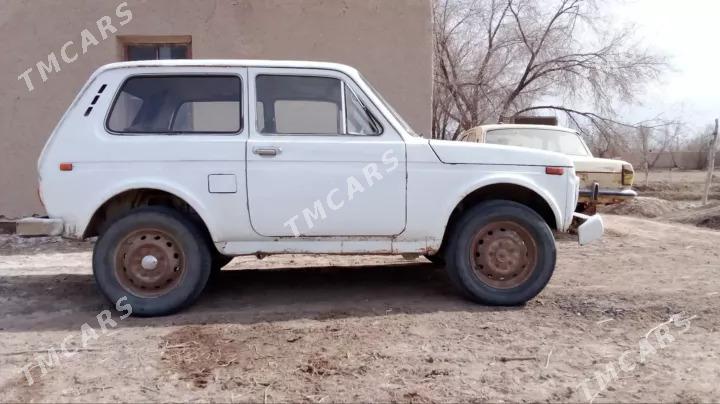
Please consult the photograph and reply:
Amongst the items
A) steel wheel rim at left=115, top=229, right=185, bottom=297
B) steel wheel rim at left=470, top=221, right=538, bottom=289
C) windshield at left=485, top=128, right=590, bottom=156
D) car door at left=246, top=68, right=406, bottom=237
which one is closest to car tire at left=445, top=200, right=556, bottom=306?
steel wheel rim at left=470, top=221, right=538, bottom=289

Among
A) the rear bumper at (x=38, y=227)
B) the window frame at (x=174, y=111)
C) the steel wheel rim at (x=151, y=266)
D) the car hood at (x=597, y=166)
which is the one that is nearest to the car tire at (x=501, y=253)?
the window frame at (x=174, y=111)

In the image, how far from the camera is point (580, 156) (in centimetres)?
790

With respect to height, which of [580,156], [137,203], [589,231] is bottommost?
[589,231]

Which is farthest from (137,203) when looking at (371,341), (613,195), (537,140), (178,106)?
(613,195)

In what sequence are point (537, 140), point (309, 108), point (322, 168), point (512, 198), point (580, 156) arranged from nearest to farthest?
point (322, 168)
point (309, 108)
point (512, 198)
point (580, 156)
point (537, 140)

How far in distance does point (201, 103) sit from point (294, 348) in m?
2.20

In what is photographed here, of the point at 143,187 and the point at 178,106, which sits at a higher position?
the point at 178,106

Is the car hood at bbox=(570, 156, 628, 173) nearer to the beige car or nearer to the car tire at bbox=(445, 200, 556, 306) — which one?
the beige car

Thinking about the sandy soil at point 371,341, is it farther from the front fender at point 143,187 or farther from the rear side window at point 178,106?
the rear side window at point 178,106

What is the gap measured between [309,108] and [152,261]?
1742 mm

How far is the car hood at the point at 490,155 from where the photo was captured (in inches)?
167

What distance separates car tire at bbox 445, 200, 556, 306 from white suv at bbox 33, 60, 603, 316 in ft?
0.03

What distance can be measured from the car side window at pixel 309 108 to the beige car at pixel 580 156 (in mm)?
3789

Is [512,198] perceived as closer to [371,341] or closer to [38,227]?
[371,341]
